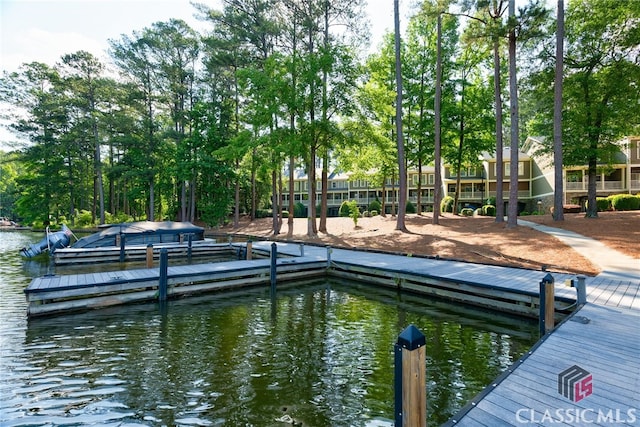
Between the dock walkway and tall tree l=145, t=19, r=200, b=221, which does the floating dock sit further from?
tall tree l=145, t=19, r=200, b=221

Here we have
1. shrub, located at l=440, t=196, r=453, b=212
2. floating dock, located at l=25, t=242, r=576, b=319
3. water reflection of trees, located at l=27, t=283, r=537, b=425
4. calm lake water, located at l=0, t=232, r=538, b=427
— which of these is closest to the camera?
calm lake water, located at l=0, t=232, r=538, b=427

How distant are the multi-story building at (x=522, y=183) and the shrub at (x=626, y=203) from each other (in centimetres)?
274

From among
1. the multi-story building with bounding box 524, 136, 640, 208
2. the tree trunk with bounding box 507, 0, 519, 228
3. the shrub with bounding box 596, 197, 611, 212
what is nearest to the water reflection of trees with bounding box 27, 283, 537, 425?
the tree trunk with bounding box 507, 0, 519, 228

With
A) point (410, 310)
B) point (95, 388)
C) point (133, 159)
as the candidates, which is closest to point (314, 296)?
point (410, 310)

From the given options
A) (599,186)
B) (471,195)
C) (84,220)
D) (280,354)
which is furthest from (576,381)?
(84,220)

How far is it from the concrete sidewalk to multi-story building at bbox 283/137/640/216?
10756 millimetres

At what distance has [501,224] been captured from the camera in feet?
64.7

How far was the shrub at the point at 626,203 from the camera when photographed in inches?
1033

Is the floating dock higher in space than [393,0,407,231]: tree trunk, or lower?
lower

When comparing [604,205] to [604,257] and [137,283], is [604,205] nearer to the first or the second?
[604,257]

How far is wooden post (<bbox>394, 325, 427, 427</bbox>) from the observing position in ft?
9.20

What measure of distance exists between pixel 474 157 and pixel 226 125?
23.2m

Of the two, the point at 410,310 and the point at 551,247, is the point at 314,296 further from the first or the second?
the point at 551,247

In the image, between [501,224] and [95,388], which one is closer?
[95,388]
